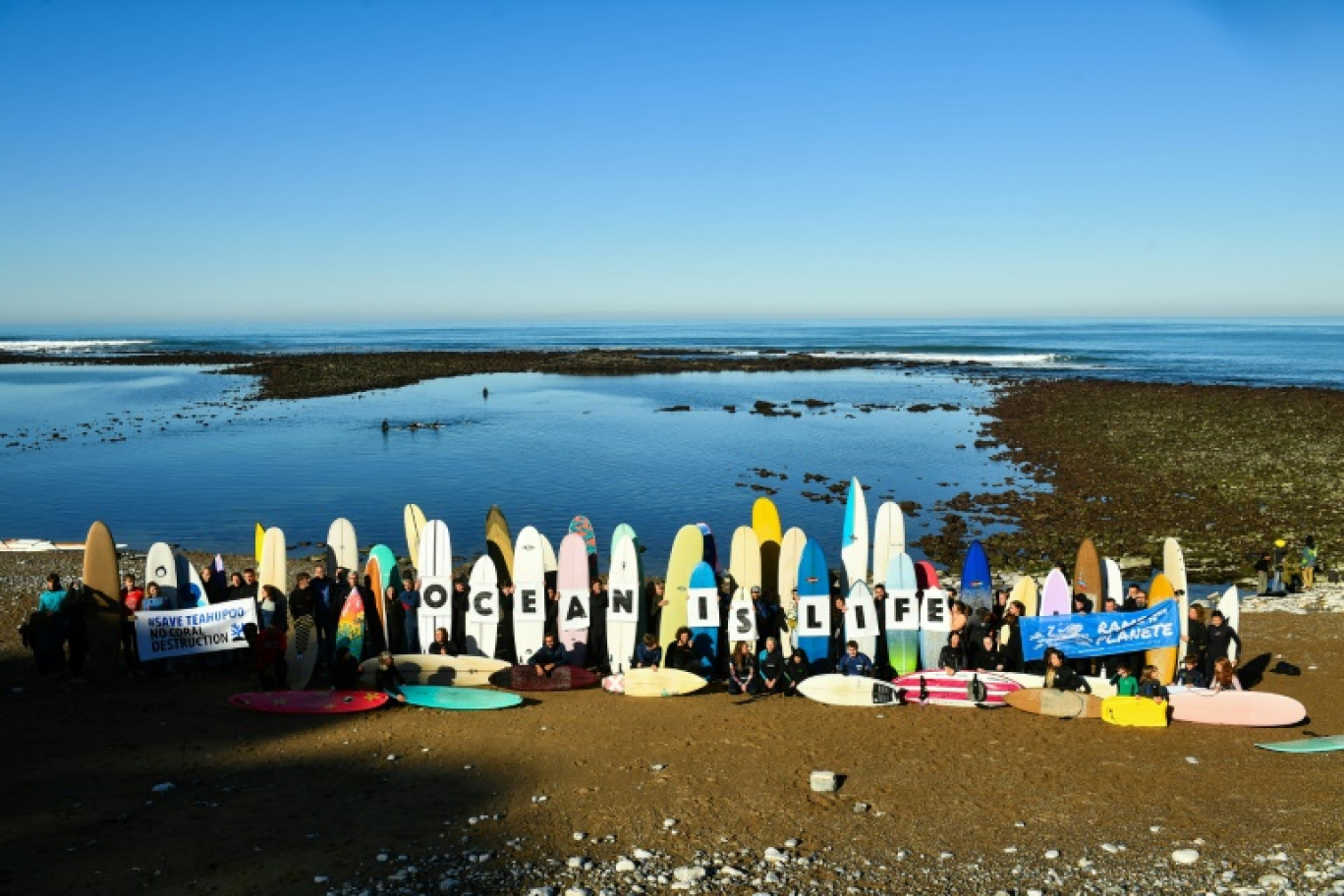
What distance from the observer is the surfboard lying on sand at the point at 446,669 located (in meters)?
12.4

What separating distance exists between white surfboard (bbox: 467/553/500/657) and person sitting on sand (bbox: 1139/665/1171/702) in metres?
7.99

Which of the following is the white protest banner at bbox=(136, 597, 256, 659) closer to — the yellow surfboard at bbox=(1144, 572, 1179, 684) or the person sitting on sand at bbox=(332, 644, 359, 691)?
the person sitting on sand at bbox=(332, 644, 359, 691)

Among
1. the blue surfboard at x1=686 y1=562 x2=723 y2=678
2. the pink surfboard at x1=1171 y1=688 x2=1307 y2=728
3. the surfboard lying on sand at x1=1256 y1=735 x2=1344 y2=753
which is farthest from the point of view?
the blue surfboard at x1=686 y1=562 x2=723 y2=678

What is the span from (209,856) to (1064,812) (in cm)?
721

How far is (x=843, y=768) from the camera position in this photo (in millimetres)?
9859

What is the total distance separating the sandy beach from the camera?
7.61 metres

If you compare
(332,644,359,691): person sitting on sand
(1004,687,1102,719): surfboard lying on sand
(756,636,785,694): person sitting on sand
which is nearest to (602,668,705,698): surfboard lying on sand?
(756,636,785,694): person sitting on sand

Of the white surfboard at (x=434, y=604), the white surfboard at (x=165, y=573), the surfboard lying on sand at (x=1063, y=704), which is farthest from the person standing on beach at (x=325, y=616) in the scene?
the surfboard lying on sand at (x=1063, y=704)

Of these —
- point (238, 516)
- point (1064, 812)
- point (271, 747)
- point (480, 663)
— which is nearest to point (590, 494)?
point (238, 516)

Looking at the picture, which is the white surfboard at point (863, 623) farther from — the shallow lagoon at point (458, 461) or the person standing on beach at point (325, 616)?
the shallow lagoon at point (458, 461)

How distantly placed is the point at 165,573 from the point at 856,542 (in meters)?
10.5

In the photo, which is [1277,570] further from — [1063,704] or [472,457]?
[472,457]

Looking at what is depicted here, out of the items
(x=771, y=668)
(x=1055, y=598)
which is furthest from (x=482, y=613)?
(x=1055, y=598)

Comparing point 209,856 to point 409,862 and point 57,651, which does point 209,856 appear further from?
point 57,651
